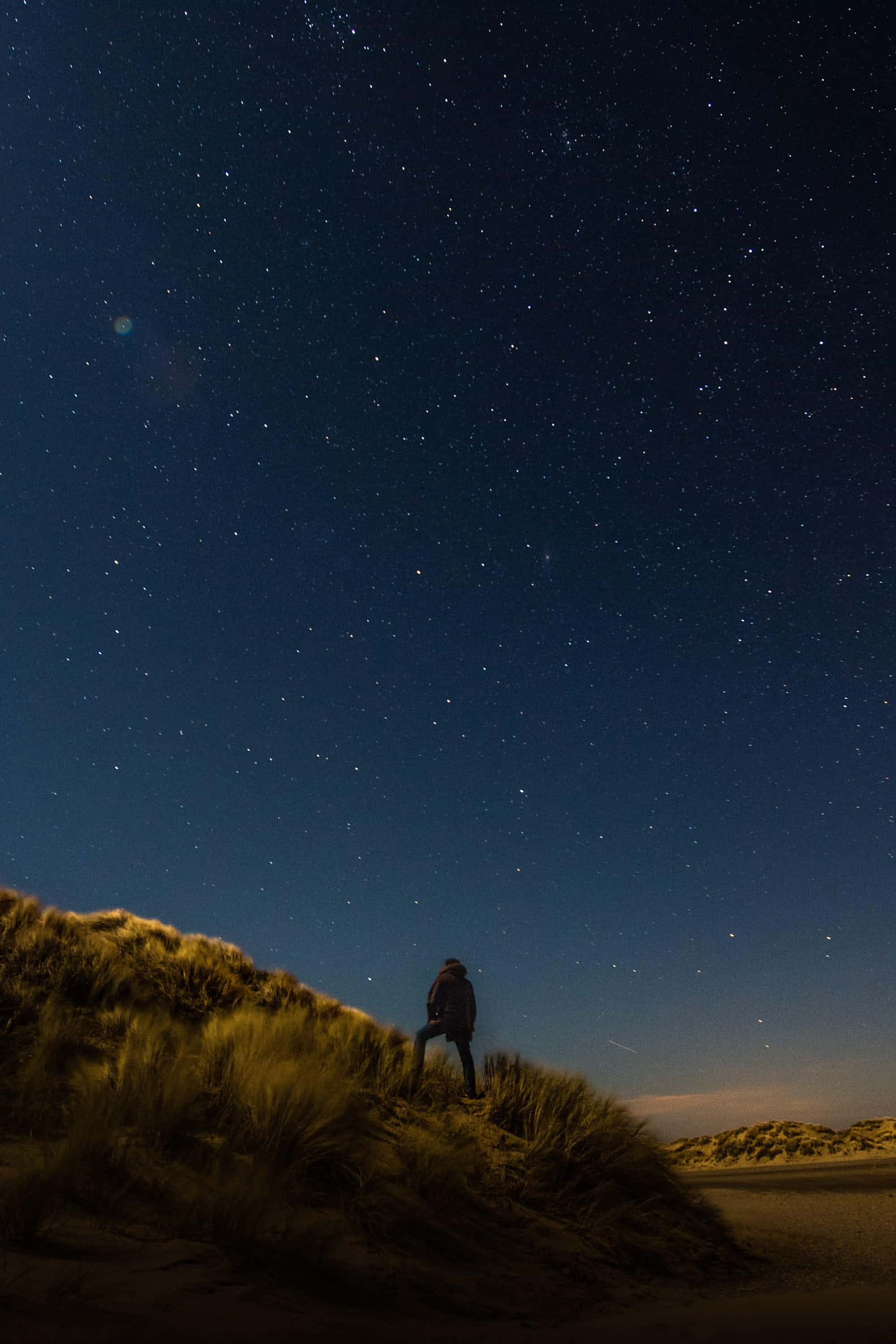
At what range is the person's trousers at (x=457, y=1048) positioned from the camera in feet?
32.6

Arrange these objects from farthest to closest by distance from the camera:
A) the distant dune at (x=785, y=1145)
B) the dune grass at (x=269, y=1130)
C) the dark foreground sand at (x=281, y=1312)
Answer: the distant dune at (x=785, y=1145) < the dune grass at (x=269, y=1130) < the dark foreground sand at (x=281, y=1312)

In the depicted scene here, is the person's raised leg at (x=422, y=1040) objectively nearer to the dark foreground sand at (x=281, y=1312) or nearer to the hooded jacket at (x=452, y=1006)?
the hooded jacket at (x=452, y=1006)

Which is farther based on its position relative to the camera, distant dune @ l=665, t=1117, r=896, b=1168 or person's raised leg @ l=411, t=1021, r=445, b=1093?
distant dune @ l=665, t=1117, r=896, b=1168

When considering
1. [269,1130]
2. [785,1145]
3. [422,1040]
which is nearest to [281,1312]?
[269,1130]

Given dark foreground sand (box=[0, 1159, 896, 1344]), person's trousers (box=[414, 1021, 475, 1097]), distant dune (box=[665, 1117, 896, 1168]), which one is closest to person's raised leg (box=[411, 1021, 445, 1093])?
person's trousers (box=[414, 1021, 475, 1097])

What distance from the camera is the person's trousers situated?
9.92 metres

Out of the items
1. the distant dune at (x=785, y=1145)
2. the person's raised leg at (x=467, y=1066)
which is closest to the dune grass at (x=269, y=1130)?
the person's raised leg at (x=467, y=1066)

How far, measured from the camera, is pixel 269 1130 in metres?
5.99

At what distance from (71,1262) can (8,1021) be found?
4.00 metres

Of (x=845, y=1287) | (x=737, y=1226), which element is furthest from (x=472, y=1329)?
(x=737, y=1226)

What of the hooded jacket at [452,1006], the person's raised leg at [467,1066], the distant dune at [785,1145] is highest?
the hooded jacket at [452,1006]

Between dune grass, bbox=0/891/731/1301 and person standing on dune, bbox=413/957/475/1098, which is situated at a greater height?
person standing on dune, bbox=413/957/475/1098

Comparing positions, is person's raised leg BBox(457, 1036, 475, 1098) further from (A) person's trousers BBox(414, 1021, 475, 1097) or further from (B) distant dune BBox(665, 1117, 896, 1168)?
(B) distant dune BBox(665, 1117, 896, 1168)

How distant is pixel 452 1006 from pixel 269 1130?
4934 millimetres
